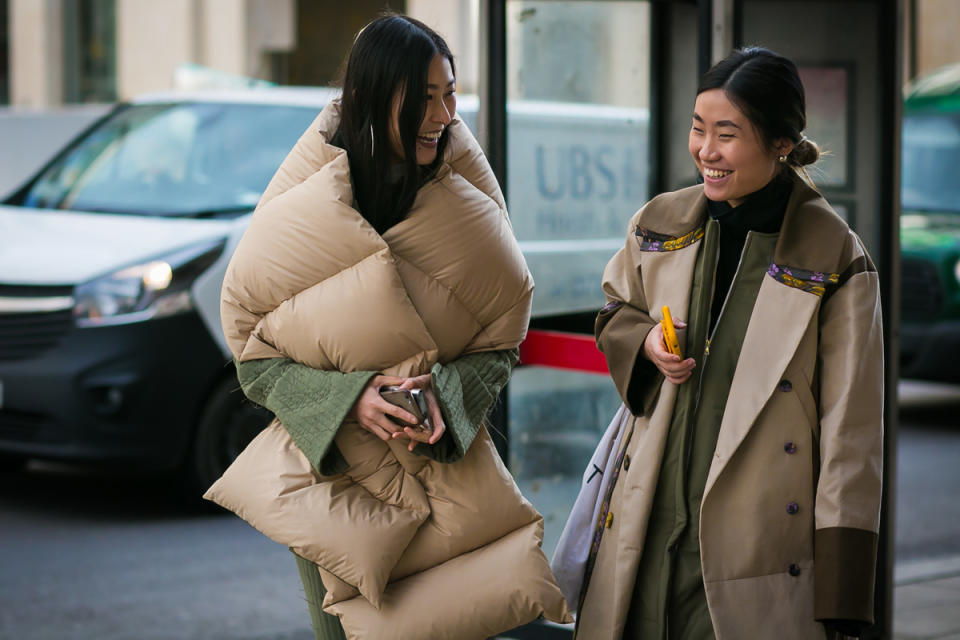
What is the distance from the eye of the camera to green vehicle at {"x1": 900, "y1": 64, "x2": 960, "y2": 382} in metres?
8.99

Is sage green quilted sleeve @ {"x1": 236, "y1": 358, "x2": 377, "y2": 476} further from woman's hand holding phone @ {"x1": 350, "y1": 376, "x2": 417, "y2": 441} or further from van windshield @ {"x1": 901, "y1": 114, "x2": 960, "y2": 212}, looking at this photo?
van windshield @ {"x1": 901, "y1": 114, "x2": 960, "y2": 212}

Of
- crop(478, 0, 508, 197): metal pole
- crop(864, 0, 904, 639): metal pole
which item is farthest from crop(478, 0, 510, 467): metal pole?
crop(864, 0, 904, 639): metal pole

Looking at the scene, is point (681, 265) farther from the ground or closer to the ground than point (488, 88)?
closer to the ground

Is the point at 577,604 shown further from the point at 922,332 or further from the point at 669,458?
the point at 922,332

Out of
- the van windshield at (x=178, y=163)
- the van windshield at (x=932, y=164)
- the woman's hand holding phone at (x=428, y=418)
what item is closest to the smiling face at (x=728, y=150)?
the woman's hand holding phone at (x=428, y=418)

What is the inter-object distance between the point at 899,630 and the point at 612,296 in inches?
96.1

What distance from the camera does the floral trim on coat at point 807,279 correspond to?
8.37 ft

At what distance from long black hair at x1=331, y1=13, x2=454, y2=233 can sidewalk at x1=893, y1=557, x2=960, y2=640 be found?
9.12ft

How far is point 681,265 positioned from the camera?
267 cm

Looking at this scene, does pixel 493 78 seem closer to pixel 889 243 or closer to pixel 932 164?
pixel 889 243

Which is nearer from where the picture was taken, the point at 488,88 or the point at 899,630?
the point at 488,88

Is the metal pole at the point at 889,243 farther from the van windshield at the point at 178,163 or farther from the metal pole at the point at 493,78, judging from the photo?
the van windshield at the point at 178,163

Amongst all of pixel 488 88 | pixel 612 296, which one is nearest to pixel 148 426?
pixel 488 88

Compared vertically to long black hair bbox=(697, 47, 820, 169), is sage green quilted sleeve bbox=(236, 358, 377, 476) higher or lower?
lower
